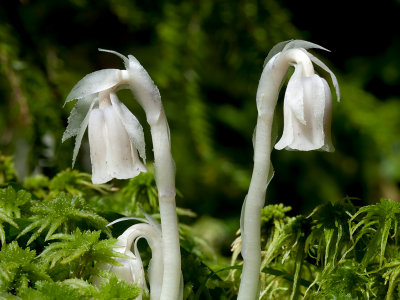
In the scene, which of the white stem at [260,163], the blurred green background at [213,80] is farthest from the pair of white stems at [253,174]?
the blurred green background at [213,80]

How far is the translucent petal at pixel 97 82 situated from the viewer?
87 centimetres

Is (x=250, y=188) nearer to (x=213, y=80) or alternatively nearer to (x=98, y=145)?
(x=98, y=145)

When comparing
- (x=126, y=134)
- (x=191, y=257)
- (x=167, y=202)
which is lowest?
(x=191, y=257)

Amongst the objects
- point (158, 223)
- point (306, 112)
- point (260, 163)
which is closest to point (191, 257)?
point (158, 223)

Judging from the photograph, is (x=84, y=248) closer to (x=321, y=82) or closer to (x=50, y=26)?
(x=321, y=82)

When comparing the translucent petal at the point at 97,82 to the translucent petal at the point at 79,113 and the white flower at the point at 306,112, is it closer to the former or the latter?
the translucent petal at the point at 79,113

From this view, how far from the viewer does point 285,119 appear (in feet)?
2.87

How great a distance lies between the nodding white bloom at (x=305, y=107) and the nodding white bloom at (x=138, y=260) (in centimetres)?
27

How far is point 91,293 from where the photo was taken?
0.86m

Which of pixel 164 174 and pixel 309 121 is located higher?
pixel 309 121

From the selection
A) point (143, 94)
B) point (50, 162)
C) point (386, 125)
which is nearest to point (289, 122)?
point (143, 94)

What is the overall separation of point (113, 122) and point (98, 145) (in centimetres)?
5

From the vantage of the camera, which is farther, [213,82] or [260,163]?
[213,82]

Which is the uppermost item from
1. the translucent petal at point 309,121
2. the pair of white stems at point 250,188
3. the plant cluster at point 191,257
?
the translucent petal at point 309,121
